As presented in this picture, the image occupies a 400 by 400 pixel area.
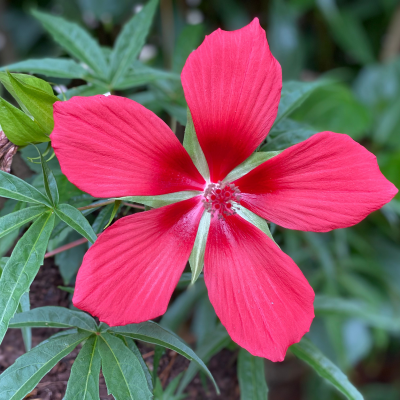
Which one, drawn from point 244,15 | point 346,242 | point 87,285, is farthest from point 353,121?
point 87,285

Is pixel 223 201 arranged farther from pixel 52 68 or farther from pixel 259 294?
pixel 52 68

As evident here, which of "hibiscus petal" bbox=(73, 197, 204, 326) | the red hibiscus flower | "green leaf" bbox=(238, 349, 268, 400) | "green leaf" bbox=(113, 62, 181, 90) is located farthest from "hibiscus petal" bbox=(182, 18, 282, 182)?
"green leaf" bbox=(238, 349, 268, 400)

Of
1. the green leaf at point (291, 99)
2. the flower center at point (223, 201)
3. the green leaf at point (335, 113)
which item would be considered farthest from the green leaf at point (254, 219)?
the green leaf at point (335, 113)

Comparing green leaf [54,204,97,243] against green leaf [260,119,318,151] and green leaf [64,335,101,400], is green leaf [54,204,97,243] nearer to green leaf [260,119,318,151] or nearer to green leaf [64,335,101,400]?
green leaf [64,335,101,400]

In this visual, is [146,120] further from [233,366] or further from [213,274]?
[233,366]

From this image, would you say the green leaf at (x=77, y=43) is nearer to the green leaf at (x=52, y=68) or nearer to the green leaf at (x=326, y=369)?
the green leaf at (x=52, y=68)

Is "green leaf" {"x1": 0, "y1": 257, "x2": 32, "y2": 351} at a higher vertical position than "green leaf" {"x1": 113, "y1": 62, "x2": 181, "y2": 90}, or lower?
lower
